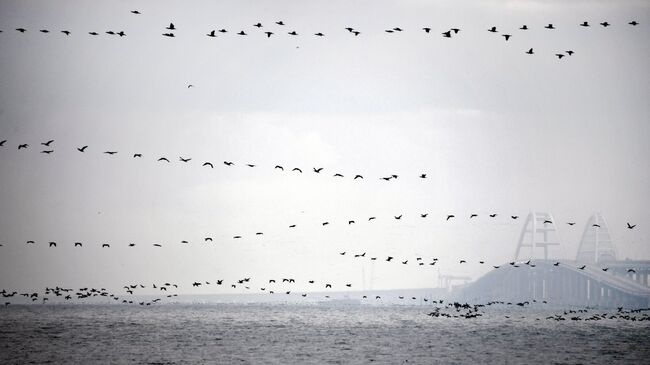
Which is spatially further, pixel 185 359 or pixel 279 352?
pixel 279 352

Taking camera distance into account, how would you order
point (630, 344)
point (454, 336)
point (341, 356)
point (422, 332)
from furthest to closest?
point (422, 332)
point (454, 336)
point (630, 344)
point (341, 356)

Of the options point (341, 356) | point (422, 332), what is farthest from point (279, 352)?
point (422, 332)

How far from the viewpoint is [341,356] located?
74750 mm

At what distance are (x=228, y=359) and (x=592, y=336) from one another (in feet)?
176

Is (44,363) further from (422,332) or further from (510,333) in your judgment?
(510,333)

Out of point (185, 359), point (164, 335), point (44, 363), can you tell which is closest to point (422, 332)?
point (164, 335)

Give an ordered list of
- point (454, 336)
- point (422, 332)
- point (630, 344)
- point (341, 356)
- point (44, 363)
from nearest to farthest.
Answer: point (44, 363) → point (341, 356) → point (630, 344) → point (454, 336) → point (422, 332)

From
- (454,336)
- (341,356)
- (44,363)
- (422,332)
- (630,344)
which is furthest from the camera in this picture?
(422,332)

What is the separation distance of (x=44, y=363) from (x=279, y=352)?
19534 mm

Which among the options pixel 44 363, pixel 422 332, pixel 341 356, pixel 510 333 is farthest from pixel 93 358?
pixel 510 333

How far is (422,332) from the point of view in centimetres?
11225

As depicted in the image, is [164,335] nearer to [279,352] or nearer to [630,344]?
[279,352]

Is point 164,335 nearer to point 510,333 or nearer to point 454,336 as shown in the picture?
point 454,336

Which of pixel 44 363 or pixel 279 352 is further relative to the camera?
pixel 279 352
